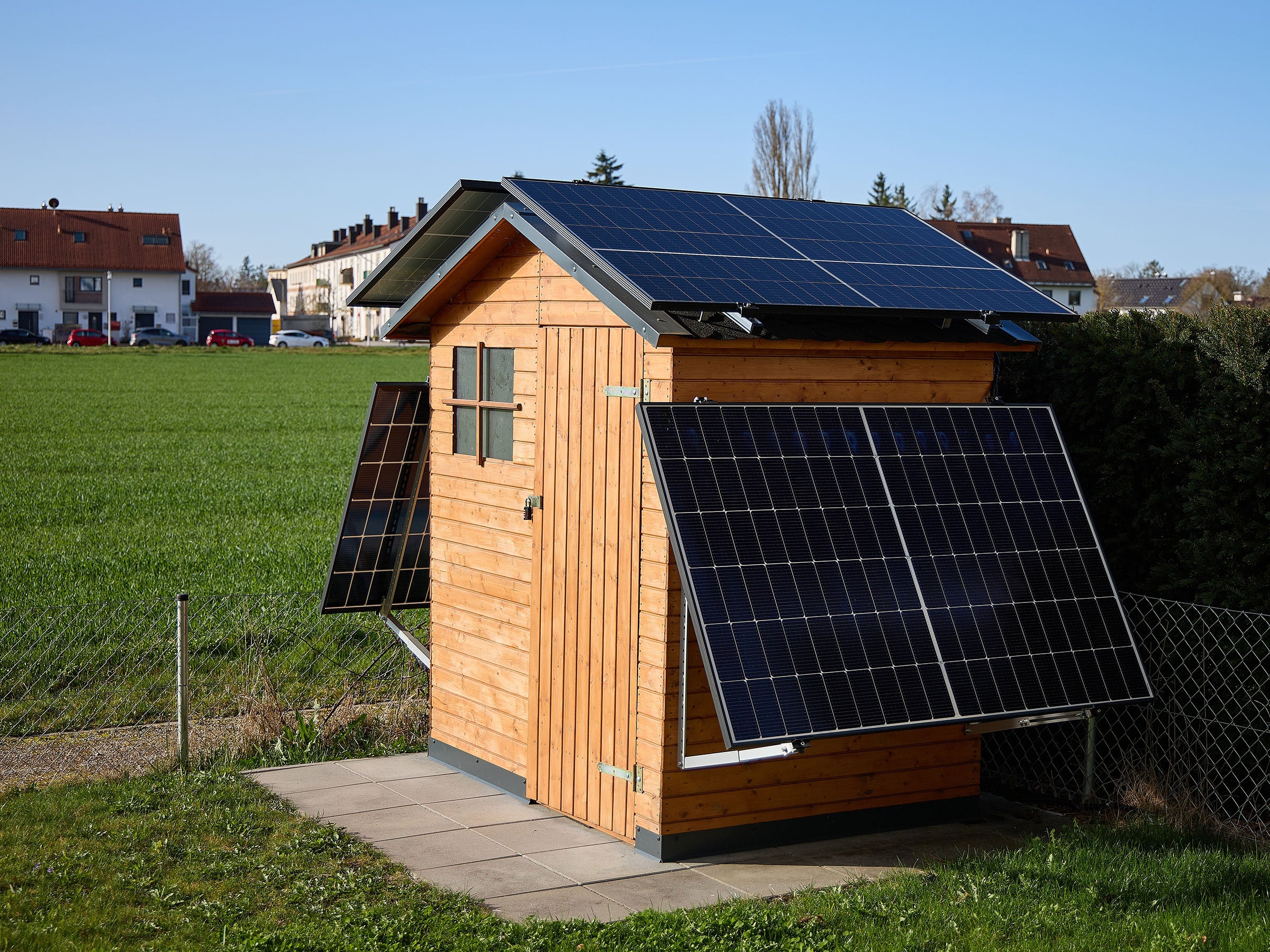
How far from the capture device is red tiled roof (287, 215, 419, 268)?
5069 inches

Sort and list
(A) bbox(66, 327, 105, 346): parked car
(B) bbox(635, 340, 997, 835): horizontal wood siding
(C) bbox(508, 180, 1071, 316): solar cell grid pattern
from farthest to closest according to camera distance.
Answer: (A) bbox(66, 327, 105, 346): parked car < (C) bbox(508, 180, 1071, 316): solar cell grid pattern < (B) bbox(635, 340, 997, 835): horizontal wood siding

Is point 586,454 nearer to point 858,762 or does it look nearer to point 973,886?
point 858,762

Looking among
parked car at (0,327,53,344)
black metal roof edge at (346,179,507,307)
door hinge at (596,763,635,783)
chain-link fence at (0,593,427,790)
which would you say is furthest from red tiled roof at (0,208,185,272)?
door hinge at (596,763,635,783)

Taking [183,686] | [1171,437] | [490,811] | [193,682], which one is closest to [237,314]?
[193,682]

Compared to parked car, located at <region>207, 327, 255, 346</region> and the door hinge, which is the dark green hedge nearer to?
the door hinge

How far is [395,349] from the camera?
88.4 metres

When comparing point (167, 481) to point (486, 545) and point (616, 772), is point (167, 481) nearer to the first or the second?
point (486, 545)

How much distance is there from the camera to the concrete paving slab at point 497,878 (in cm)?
679

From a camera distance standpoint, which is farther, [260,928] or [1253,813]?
[1253,813]

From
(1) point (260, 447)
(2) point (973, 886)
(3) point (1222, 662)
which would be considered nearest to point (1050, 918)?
(2) point (973, 886)

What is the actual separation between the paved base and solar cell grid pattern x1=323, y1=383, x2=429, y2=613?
5.83 ft

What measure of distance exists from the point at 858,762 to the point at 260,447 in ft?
87.5

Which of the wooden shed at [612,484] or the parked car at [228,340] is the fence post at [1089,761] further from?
the parked car at [228,340]

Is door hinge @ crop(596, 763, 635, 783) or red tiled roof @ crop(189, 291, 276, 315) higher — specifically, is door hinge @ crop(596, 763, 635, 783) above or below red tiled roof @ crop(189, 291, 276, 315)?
below
